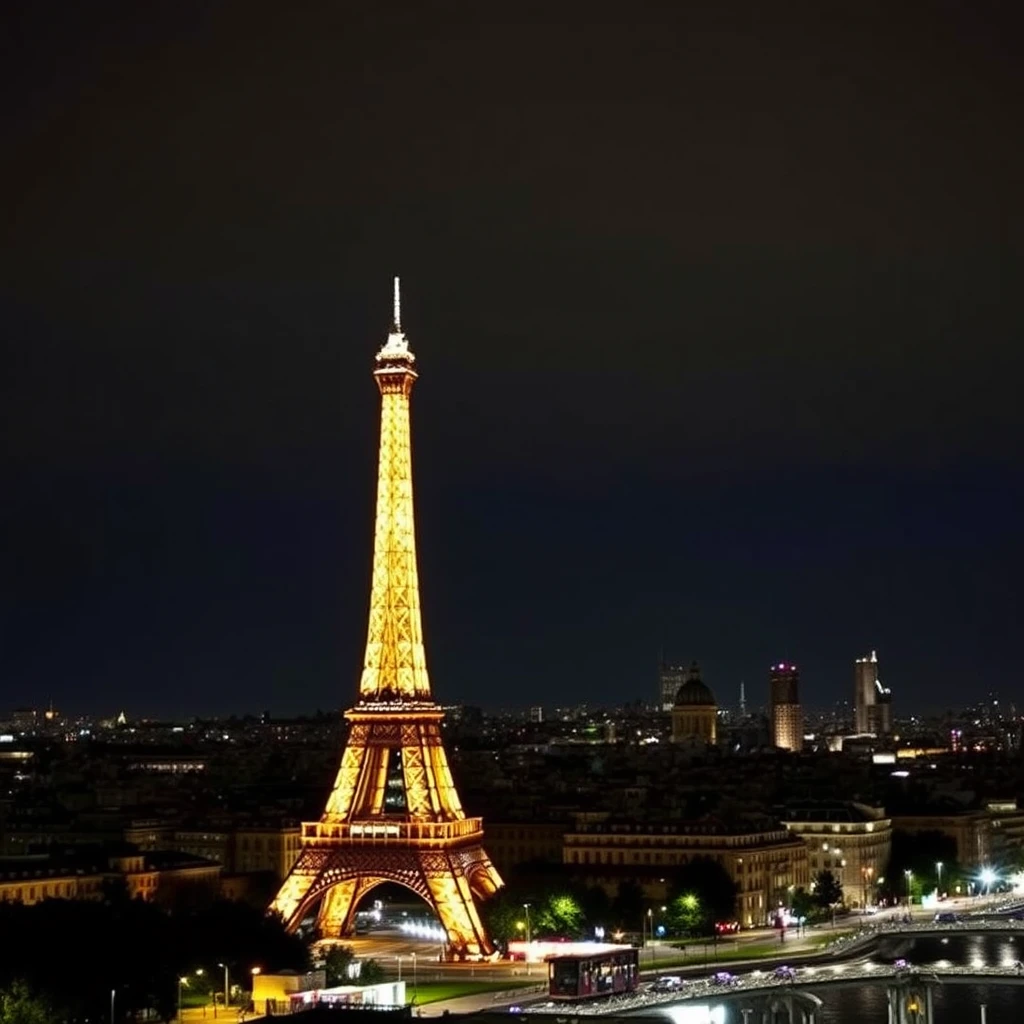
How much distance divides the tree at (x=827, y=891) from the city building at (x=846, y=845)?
436 cm

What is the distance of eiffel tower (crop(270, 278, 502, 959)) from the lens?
84.4 m

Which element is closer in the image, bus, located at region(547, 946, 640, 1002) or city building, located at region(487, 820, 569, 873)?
bus, located at region(547, 946, 640, 1002)

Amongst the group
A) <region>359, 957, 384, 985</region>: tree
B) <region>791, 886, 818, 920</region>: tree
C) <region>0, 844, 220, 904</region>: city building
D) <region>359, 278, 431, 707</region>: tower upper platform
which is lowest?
<region>359, 957, 384, 985</region>: tree

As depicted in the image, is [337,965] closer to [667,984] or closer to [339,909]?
[667,984]

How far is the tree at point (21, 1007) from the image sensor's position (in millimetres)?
58031

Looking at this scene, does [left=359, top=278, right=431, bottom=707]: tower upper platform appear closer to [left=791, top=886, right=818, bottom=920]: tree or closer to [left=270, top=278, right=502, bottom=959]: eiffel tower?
[left=270, top=278, right=502, bottom=959]: eiffel tower

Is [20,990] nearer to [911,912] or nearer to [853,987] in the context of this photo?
[853,987]

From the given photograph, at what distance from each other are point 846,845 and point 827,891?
1209 cm

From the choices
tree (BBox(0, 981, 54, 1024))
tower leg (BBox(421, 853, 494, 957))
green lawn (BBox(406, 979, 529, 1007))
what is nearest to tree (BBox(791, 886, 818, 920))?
tower leg (BBox(421, 853, 494, 957))

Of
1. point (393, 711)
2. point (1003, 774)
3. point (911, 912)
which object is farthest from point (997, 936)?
point (1003, 774)

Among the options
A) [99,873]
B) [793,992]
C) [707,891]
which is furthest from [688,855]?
[793,992]

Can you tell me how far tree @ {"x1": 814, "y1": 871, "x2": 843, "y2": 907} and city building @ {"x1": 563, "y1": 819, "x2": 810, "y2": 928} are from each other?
1.46 m

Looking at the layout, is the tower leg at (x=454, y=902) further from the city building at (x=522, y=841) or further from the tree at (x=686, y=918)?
the city building at (x=522, y=841)

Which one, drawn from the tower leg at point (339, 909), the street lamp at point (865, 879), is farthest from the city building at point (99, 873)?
the street lamp at point (865, 879)
